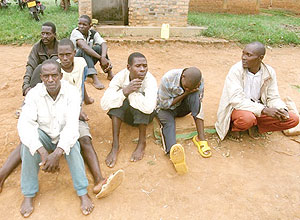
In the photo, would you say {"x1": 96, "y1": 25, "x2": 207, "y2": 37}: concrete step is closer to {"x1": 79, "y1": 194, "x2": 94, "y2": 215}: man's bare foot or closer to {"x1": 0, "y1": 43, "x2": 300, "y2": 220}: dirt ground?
{"x1": 0, "y1": 43, "x2": 300, "y2": 220}: dirt ground

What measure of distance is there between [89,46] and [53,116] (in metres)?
2.21

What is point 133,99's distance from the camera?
2.68 m

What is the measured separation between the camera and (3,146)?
2.80m

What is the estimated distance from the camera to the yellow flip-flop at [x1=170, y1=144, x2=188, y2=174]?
7.92ft

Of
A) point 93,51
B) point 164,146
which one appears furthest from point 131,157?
point 93,51

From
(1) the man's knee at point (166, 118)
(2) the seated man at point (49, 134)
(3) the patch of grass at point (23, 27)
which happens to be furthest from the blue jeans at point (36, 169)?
(3) the patch of grass at point (23, 27)

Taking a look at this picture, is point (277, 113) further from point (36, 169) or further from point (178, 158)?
point (36, 169)

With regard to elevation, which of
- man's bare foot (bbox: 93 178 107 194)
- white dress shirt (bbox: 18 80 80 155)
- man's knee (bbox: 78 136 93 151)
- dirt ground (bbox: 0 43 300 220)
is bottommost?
dirt ground (bbox: 0 43 300 220)

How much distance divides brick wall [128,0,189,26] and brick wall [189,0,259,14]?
15.1 feet

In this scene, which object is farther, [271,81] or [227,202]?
[271,81]

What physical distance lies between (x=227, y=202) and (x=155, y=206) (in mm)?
637

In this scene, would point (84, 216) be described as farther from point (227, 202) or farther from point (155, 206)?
point (227, 202)

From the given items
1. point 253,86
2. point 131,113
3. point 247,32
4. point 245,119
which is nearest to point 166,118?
point 131,113

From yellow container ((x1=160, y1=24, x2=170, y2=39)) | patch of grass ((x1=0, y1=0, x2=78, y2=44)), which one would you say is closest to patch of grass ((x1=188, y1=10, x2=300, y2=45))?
yellow container ((x1=160, y1=24, x2=170, y2=39))
